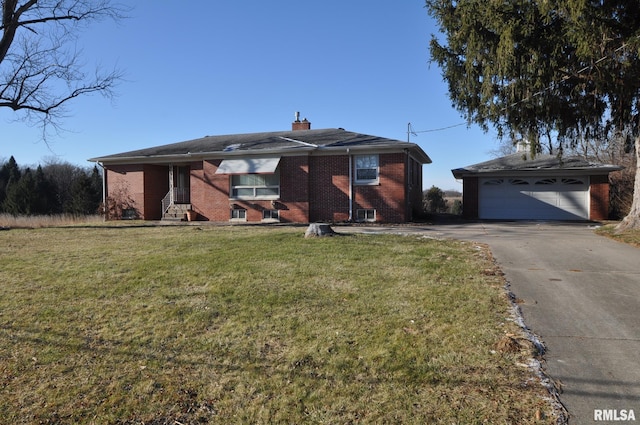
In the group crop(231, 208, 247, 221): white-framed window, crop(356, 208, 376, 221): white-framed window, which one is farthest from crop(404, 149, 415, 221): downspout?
crop(231, 208, 247, 221): white-framed window

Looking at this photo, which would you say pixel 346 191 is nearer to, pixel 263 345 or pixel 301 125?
Result: pixel 301 125

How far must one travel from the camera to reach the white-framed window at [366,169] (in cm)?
1730

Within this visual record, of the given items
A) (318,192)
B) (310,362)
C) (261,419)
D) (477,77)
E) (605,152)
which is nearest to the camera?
(261,419)

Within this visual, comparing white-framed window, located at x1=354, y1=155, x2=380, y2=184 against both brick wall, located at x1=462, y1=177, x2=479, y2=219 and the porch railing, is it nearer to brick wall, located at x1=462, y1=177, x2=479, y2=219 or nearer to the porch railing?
brick wall, located at x1=462, y1=177, x2=479, y2=219

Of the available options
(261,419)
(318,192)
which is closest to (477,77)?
(318,192)

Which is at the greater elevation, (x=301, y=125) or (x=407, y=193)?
(x=301, y=125)

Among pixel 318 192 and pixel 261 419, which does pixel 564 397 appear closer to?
pixel 261 419

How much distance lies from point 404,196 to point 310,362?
1421 cm

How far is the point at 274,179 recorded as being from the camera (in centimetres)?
1852

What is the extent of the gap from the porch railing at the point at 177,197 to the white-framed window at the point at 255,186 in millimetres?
3961

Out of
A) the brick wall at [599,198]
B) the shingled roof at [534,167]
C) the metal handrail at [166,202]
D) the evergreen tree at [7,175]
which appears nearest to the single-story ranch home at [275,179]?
the metal handrail at [166,202]

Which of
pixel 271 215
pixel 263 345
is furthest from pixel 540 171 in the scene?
pixel 263 345

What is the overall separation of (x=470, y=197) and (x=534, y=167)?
3.15 m

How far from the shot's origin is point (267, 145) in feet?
61.6
